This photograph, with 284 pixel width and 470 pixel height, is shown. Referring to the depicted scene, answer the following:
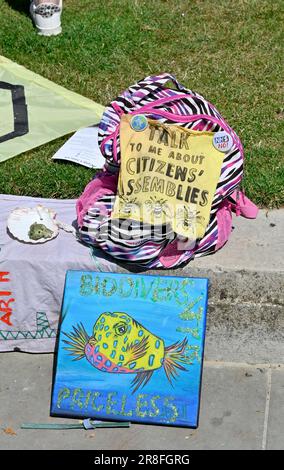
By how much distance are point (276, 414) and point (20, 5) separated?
4.21 metres

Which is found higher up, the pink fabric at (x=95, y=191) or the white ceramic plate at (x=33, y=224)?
the pink fabric at (x=95, y=191)

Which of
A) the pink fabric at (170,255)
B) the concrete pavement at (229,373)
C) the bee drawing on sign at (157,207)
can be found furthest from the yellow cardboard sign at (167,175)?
the concrete pavement at (229,373)

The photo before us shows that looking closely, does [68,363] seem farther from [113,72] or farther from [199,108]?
[113,72]

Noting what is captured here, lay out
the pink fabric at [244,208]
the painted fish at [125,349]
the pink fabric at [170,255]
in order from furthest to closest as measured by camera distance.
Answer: the pink fabric at [244,208] < the pink fabric at [170,255] < the painted fish at [125,349]

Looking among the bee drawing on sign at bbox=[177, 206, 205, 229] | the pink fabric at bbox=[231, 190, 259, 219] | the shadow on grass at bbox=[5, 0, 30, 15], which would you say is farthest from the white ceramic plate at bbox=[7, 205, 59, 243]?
the shadow on grass at bbox=[5, 0, 30, 15]

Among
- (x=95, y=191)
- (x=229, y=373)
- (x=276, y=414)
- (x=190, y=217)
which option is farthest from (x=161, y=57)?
(x=276, y=414)

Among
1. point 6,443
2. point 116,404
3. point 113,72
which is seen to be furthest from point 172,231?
point 113,72

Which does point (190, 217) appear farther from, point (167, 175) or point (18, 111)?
point (18, 111)

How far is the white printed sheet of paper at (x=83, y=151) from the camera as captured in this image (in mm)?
4844

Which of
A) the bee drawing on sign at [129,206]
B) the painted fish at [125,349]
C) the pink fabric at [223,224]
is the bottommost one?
the painted fish at [125,349]

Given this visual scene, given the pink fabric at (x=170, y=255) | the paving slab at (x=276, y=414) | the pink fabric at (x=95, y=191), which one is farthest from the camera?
the pink fabric at (x=95, y=191)

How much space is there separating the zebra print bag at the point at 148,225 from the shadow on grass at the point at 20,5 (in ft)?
9.73

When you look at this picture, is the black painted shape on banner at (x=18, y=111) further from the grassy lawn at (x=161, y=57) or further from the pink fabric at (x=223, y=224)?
the pink fabric at (x=223, y=224)

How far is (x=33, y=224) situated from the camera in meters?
4.25
